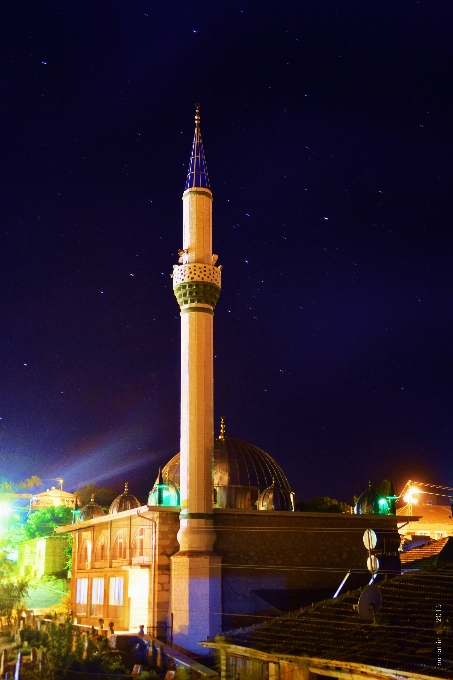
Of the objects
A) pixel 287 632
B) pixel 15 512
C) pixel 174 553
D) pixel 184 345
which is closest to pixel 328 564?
pixel 174 553

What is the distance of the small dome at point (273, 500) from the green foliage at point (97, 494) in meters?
31.0

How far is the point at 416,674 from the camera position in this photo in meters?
13.0

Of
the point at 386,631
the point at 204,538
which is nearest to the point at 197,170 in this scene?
the point at 204,538

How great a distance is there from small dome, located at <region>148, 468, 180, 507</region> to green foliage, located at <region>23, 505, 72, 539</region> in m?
33.1

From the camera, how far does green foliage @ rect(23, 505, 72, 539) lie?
206 ft

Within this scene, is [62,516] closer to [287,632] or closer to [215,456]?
[215,456]

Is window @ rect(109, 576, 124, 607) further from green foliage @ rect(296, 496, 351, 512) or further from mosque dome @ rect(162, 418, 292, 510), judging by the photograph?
green foliage @ rect(296, 496, 351, 512)

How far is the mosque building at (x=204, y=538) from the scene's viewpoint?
27312 mm

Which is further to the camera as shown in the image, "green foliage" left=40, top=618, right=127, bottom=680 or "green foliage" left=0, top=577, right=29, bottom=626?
"green foliage" left=0, top=577, right=29, bottom=626

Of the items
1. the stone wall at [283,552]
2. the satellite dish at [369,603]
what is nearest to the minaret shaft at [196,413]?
the stone wall at [283,552]

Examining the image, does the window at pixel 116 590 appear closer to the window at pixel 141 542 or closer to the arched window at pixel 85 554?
the window at pixel 141 542

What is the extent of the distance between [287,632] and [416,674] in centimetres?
585

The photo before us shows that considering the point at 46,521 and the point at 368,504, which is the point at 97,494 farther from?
the point at 368,504

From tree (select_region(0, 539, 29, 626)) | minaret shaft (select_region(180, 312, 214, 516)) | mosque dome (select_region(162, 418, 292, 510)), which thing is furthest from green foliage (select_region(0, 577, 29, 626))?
minaret shaft (select_region(180, 312, 214, 516))
